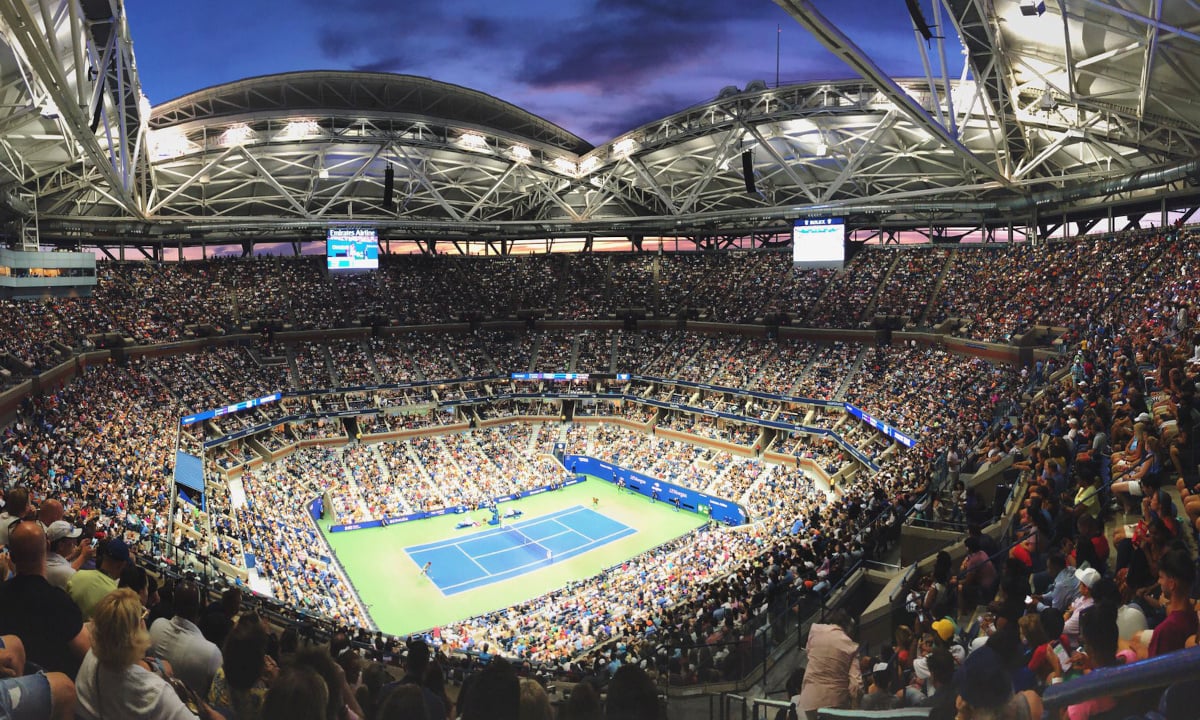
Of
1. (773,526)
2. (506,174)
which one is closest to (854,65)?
(773,526)

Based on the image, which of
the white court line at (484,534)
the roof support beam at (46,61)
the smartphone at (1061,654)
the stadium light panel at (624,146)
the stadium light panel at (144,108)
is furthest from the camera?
the stadium light panel at (624,146)

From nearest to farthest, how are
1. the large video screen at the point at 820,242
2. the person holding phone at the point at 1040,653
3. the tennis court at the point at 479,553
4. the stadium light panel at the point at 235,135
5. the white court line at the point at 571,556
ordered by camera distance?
1. the person holding phone at the point at 1040,653
2. the tennis court at the point at 479,553
3. the white court line at the point at 571,556
4. the stadium light panel at the point at 235,135
5. the large video screen at the point at 820,242

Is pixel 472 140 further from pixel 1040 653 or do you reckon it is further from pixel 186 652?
pixel 1040 653

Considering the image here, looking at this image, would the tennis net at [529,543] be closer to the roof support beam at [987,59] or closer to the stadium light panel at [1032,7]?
the roof support beam at [987,59]

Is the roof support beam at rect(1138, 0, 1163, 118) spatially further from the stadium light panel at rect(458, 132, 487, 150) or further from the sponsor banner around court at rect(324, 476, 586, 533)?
the sponsor banner around court at rect(324, 476, 586, 533)

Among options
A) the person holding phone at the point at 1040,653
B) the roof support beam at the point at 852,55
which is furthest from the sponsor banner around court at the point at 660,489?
the person holding phone at the point at 1040,653

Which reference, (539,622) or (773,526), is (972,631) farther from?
(773,526)

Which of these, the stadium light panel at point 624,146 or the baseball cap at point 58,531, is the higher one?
the stadium light panel at point 624,146

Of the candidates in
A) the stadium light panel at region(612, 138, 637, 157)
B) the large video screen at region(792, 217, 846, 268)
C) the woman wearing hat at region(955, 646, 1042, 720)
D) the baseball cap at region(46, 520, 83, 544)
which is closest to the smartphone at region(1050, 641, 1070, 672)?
the woman wearing hat at region(955, 646, 1042, 720)
